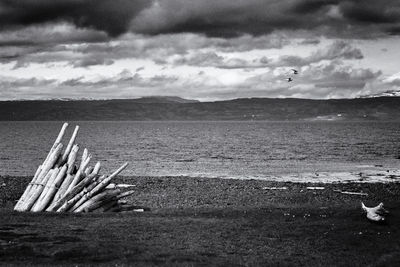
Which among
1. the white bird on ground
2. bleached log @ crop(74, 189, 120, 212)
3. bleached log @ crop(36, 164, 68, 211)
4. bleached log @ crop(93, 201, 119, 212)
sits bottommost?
the white bird on ground

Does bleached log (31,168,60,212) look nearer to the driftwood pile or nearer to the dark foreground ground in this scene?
the driftwood pile

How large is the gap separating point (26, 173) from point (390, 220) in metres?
32.5

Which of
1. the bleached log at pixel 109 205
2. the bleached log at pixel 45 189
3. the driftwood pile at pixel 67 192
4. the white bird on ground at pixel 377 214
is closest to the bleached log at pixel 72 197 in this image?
the driftwood pile at pixel 67 192

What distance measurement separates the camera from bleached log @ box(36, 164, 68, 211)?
53.6 feet

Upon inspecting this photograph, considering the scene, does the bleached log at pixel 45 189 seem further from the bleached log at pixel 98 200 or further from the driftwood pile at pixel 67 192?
the bleached log at pixel 98 200

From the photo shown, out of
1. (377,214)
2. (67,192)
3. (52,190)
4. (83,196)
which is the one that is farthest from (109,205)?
(377,214)

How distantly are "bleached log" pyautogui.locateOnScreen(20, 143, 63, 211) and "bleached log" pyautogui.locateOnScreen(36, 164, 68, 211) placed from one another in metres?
0.36

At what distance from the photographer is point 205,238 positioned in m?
12.7

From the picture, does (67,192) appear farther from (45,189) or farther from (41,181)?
(41,181)

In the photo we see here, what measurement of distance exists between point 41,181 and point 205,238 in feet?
22.5

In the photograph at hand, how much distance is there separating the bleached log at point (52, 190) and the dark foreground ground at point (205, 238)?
3.05 ft

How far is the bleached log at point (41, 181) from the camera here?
16.6m

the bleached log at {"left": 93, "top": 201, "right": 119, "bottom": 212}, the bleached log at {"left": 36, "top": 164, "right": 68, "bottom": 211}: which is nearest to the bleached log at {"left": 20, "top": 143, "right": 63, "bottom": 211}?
the bleached log at {"left": 36, "top": 164, "right": 68, "bottom": 211}

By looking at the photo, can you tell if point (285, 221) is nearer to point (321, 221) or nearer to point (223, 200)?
point (321, 221)
